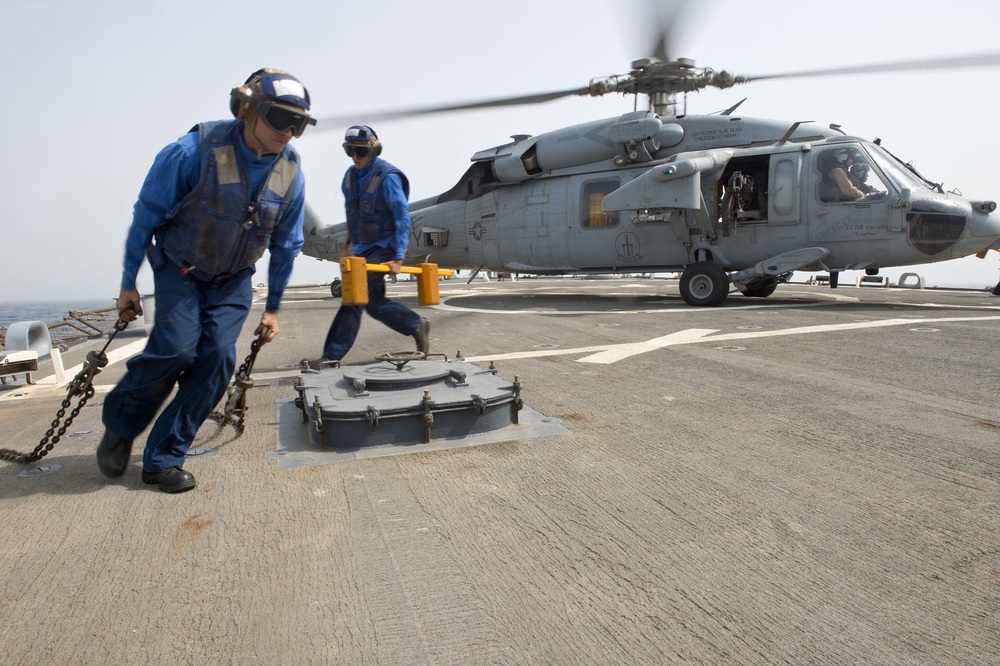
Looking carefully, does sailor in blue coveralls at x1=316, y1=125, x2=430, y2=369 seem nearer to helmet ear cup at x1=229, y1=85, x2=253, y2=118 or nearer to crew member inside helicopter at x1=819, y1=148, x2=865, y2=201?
helmet ear cup at x1=229, y1=85, x2=253, y2=118

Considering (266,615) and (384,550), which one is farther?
(384,550)

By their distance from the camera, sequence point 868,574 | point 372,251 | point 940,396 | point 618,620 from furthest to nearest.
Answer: point 372,251 < point 940,396 < point 868,574 < point 618,620

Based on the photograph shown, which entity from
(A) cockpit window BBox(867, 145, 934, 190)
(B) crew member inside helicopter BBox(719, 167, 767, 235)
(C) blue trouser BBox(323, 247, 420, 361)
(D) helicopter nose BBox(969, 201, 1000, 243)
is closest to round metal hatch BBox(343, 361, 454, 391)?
(C) blue trouser BBox(323, 247, 420, 361)

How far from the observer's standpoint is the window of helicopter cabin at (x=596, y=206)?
1076cm

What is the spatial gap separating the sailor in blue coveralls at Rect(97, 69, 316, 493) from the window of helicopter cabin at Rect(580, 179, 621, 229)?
8626mm

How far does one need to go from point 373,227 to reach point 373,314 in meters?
0.65

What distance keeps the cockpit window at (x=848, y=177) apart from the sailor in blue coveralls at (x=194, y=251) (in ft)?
28.2

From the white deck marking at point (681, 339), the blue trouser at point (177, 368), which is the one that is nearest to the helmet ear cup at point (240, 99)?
the blue trouser at point (177, 368)

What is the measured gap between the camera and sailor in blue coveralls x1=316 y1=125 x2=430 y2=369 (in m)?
4.71

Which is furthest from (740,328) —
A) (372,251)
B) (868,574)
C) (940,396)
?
(868,574)

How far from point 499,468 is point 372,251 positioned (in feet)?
9.02

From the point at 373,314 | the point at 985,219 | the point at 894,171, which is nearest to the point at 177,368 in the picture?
the point at 373,314

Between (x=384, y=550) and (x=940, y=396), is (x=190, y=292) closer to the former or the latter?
(x=384, y=550)

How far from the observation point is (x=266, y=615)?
155 cm
